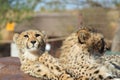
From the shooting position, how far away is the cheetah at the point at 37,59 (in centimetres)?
441

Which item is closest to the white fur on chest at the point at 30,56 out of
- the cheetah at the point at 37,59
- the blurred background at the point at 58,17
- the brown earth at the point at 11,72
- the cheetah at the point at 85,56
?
the cheetah at the point at 37,59

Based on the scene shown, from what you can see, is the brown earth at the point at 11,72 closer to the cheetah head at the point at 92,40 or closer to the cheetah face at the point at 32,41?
the cheetah face at the point at 32,41

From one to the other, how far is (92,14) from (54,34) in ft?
4.67

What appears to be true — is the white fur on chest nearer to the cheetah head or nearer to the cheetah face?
the cheetah face

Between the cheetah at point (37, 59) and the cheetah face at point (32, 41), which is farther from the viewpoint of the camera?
the cheetah face at point (32, 41)

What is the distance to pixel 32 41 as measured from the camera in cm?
466

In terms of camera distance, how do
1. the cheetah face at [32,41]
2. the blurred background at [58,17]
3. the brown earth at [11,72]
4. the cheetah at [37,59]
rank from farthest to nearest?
1. the blurred background at [58,17]
2. the cheetah face at [32,41]
3. the brown earth at [11,72]
4. the cheetah at [37,59]

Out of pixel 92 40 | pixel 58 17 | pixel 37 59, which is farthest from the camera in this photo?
pixel 58 17

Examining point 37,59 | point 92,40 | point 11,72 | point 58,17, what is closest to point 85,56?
point 92,40

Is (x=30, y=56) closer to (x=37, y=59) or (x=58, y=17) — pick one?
(x=37, y=59)

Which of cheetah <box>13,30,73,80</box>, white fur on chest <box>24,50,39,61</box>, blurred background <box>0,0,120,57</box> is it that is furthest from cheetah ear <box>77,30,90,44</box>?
blurred background <box>0,0,120,57</box>

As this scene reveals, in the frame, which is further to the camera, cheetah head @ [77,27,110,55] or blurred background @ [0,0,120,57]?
blurred background @ [0,0,120,57]

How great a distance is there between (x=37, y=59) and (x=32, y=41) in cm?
19

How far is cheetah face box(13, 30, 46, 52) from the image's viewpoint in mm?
4652
